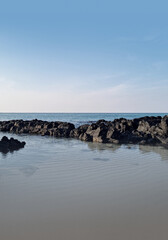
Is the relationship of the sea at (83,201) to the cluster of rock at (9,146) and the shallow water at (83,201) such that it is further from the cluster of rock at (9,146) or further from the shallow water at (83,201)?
the cluster of rock at (9,146)

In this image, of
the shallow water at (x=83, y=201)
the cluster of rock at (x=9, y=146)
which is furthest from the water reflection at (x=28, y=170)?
the cluster of rock at (x=9, y=146)

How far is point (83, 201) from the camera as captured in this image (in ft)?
14.5

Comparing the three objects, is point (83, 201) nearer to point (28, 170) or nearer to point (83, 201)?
point (83, 201)

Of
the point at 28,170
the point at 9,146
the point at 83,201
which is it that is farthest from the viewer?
the point at 9,146

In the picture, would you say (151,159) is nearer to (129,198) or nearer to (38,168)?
(129,198)

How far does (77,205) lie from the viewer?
4.24 m

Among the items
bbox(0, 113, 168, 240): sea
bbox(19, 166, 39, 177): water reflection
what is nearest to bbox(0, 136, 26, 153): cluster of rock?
bbox(0, 113, 168, 240): sea

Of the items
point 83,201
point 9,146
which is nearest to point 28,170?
point 83,201

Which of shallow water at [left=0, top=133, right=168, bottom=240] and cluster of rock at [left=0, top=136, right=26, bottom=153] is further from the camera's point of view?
cluster of rock at [left=0, top=136, right=26, bottom=153]

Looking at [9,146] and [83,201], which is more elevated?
[9,146]

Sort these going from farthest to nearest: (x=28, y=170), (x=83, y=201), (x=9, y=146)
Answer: (x=9, y=146)
(x=28, y=170)
(x=83, y=201)

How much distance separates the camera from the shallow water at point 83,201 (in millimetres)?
3338

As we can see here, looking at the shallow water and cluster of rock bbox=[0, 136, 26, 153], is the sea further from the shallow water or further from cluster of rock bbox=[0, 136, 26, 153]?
cluster of rock bbox=[0, 136, 26, 153]

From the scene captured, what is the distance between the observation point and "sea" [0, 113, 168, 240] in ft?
11.0
